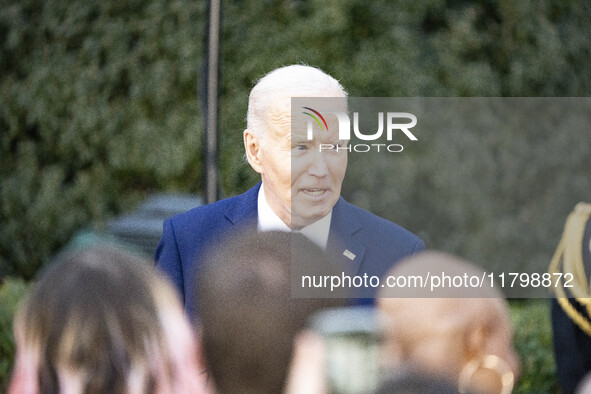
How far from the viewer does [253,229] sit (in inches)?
61.0

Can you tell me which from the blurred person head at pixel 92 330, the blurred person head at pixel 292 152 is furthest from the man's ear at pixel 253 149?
the blurred person head at pixel 92 330

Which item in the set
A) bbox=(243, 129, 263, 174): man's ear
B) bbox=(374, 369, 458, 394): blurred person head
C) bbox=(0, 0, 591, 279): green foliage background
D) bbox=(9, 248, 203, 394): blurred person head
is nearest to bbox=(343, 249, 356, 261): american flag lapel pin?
bbox=(243, 129, 263, 174): man's ear

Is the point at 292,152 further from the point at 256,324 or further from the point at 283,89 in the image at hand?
the point at 256,324

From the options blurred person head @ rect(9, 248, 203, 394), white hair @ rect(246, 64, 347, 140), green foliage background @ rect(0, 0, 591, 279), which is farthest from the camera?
green foliage background @ rect(0, 0, 591, 279)

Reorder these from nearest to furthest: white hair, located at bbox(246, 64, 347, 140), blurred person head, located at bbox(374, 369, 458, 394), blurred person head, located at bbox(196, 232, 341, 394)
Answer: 1. blurred person head, located at bbox(374, 369, 458, 394)
2. blurred person head, located at bbox(196, 232, 341, 394)
3. white hair, located at bbox(246, 64, 347, 140)

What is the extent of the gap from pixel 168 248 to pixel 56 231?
318cm

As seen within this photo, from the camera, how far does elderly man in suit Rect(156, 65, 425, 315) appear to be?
1537mm

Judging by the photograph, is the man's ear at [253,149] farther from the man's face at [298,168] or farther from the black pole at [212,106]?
the black pole at [212,106]

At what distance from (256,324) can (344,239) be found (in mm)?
381

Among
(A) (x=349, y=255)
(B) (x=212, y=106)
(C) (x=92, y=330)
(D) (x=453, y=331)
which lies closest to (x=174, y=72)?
(B) (x=212, y=106)

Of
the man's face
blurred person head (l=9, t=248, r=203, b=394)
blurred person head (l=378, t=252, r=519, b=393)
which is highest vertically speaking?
the man's face

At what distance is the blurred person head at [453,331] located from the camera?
129 cm

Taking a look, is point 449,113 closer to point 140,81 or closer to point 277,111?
point 277,111

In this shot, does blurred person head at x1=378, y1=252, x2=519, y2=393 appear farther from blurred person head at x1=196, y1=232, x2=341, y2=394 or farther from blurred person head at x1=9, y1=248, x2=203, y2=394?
blurred person head at x1=9, y1=248, x2=203, y2=394
